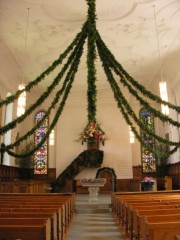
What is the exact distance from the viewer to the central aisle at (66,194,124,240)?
5801 mm

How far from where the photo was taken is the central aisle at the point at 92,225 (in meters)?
5.80

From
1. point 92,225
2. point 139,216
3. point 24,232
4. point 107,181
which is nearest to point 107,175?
point 107,181

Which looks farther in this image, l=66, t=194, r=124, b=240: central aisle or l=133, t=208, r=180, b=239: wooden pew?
l=66, t=194, r=124, b=240: central aisle

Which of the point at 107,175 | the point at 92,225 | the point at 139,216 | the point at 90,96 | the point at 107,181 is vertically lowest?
the point at 92,225

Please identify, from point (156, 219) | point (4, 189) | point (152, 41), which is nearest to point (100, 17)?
point (152, 41)

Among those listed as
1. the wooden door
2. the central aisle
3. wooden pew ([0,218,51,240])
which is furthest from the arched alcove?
wooden pew ([0,218,51,240])

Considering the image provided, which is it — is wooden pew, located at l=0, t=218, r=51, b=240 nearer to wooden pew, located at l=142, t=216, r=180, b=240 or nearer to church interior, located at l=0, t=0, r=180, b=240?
church interior, located at l=0, t=0, r=180, b=240

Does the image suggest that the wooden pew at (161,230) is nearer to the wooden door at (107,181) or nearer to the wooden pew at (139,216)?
Result: the wooden pew at (139,216)

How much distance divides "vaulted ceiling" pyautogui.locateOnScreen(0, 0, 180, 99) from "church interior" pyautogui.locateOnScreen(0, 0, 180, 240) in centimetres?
4

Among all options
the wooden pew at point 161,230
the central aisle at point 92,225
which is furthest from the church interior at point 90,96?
the central aisle at point 92,225

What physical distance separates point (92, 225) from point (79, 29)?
29.0 ft

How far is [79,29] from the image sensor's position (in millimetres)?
12102

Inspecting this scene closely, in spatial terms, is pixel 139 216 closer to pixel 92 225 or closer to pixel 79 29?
pixel 92 225

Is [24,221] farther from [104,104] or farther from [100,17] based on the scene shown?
[104,104]
